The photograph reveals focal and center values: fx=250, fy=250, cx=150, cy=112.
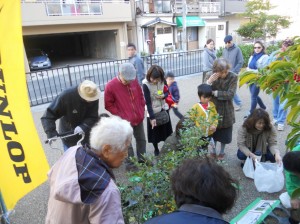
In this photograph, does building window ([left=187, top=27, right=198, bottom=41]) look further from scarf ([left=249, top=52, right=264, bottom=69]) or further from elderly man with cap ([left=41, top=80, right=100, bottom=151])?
elderly man with cap ([left=41, top=80, right=100, bottom=151])

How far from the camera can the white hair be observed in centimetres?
139

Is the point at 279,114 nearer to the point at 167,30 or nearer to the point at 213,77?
the point at 213,77

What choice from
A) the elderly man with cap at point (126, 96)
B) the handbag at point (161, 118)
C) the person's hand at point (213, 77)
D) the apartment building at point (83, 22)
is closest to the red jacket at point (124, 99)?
the elderly man with cap at point (126, 96)

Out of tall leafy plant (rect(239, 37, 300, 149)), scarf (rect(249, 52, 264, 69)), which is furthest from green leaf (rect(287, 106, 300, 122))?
scarf (rect(249, 52, 264, 69))

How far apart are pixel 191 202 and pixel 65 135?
77.6 inches

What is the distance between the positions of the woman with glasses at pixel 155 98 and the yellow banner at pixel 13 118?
162 cm

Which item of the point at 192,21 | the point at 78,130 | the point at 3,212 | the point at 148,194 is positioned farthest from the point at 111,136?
the point at 192,21

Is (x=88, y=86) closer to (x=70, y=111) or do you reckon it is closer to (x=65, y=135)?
(x=70, y=111)

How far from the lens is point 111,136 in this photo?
1.40m

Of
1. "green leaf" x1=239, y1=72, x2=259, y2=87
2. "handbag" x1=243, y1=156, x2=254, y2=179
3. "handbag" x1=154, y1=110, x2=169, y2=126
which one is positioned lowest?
"handbag" x1=243, y1=156, x2=254, y2=179

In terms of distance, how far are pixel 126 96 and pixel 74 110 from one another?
2.47 ft

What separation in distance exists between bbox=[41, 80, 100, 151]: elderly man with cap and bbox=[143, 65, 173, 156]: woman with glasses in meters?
0.89

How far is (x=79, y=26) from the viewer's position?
17062 mm

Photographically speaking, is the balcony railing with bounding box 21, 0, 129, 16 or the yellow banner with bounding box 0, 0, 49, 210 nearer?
the yellow banner with bounding box 0, 0, 49, 210
